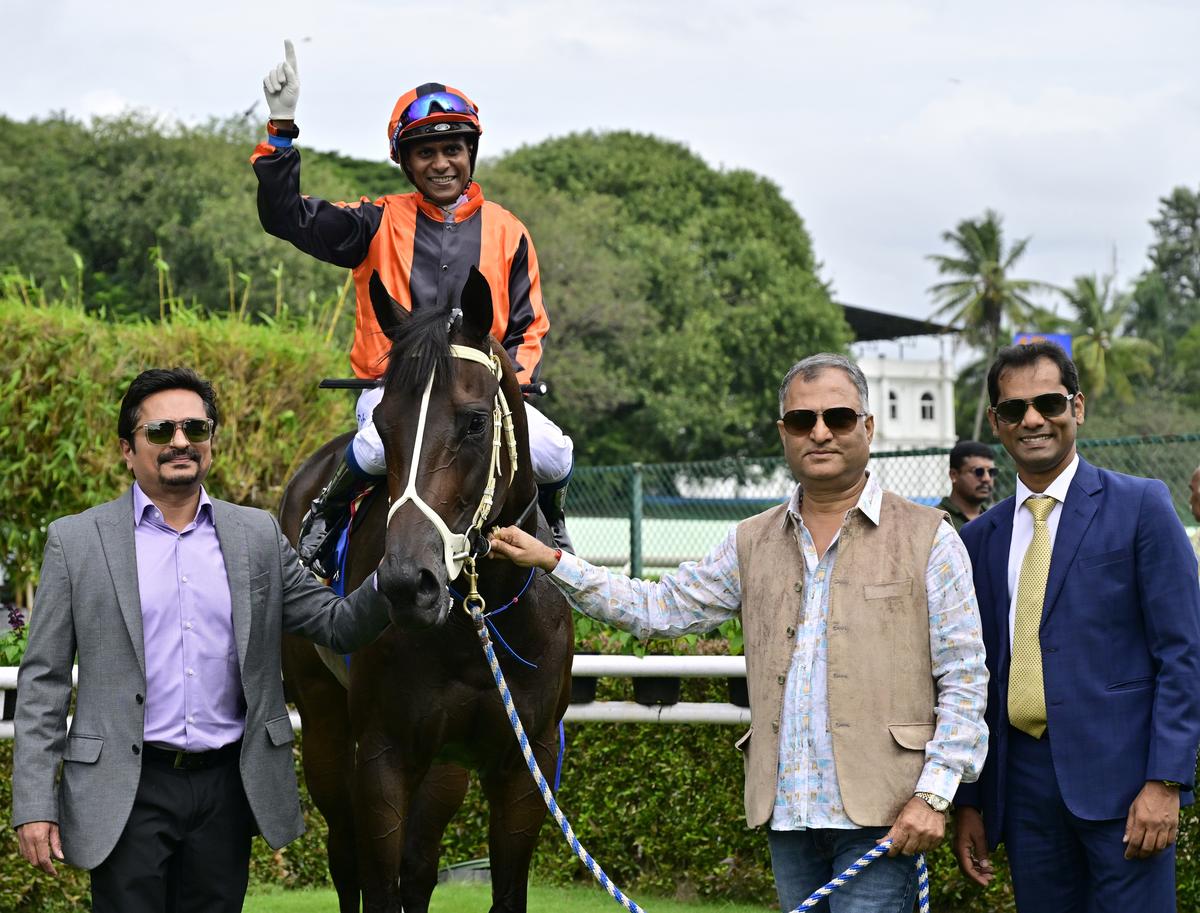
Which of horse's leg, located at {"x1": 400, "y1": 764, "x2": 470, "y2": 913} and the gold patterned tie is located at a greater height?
the gold patterned tie

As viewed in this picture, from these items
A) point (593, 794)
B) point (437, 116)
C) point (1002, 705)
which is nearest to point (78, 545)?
point (437, 116)

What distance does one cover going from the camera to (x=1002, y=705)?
3633 millimetres

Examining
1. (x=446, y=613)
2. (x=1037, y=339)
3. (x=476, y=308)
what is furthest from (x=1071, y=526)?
(x=1037, y=339)

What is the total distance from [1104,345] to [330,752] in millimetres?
58938

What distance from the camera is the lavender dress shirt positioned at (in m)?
3.59

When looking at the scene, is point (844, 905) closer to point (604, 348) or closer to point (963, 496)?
point (963, 496)

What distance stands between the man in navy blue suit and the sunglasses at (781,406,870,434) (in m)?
0.58

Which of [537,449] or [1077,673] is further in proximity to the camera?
[537,449]

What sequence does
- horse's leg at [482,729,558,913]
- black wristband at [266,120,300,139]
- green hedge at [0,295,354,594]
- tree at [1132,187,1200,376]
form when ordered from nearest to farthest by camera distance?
horse's leg at [482,729,558,913] < black wristband at [266,120,300,139] < green hedge at [0,295,354,594] < tree at [1132,187,1200,376]

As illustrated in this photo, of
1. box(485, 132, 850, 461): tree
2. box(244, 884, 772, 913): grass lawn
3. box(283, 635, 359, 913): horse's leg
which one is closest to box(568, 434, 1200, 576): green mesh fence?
box(244, 884, 772, 913): grass lawn

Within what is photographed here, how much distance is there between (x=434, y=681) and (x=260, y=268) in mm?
30546

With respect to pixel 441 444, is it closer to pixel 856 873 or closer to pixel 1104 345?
pixel 856 873

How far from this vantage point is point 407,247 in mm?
4930

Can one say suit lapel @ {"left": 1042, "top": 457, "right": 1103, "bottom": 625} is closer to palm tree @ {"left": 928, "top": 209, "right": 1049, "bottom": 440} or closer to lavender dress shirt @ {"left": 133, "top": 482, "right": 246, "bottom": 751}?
lavender dress shirt @ {"left": 133, "top": 482, "right": 246, "bottom": 751}
